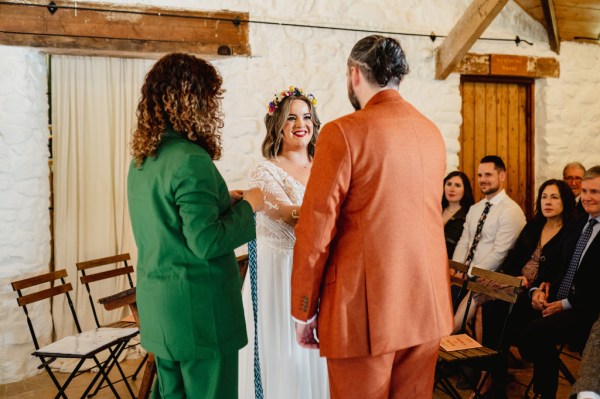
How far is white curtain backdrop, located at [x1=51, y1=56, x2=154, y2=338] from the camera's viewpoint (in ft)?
14.3

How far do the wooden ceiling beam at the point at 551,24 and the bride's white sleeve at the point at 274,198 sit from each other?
4.06 metres

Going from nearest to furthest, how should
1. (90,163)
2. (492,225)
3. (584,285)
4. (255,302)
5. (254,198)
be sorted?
(254,198) < (255,302) < (584,285) < (492,225) < (90,163)

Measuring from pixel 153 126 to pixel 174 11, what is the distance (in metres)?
2.92

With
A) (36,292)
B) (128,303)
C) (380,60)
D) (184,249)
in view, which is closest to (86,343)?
(128,303)

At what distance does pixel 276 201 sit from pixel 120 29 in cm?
252

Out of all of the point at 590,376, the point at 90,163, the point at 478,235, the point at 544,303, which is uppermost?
the point at 90,163

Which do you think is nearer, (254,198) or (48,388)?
(254,198)

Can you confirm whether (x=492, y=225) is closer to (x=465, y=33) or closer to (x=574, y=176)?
(x=574, y=176)

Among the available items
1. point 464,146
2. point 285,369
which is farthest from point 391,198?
point 464,146

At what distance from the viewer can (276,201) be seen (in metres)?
2.56

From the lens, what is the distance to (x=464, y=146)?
5598mm

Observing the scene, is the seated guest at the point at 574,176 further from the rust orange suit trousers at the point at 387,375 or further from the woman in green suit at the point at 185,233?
the woman in green suit at the point at 185,233

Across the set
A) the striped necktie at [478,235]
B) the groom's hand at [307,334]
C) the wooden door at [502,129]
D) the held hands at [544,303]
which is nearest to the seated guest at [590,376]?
the groom's hand at [307,334]

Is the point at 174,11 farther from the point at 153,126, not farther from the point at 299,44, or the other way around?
the point at 153,126
